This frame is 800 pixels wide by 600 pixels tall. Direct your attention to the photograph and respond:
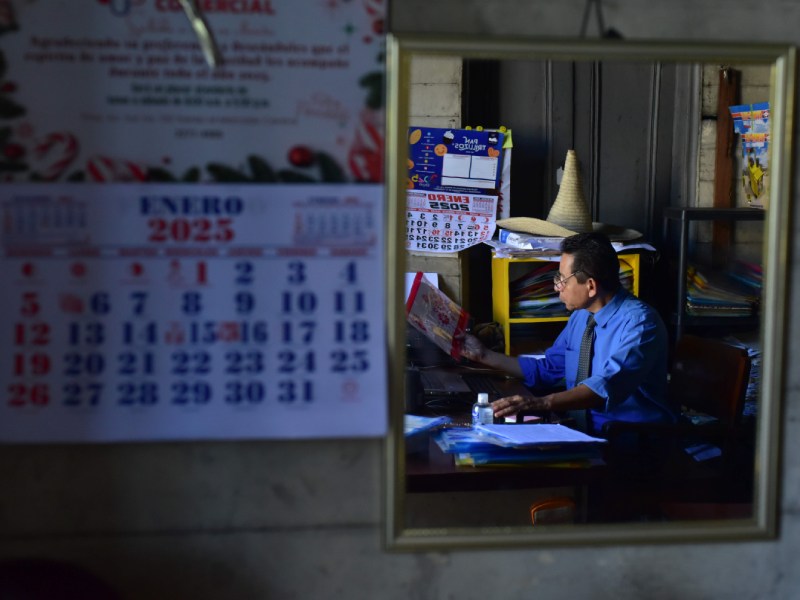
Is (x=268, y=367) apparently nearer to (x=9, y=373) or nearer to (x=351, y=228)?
(x=351, y=228)

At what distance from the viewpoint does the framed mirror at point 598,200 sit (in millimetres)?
1971

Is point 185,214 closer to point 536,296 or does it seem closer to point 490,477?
point 490,477

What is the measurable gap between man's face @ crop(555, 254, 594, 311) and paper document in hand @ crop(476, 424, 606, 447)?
85 centimetres

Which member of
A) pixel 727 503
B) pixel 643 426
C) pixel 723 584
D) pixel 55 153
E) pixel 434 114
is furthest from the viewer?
pixel 434 114

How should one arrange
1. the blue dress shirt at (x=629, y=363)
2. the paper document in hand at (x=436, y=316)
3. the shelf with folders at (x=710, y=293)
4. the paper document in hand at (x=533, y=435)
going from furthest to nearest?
the shelf with folders at (x=710, y=293)
the paper document in hand at (x=436, y=316)
the blue dress shirt at (x=629, y=363)
the paper document in hand at (x=533, y=435)

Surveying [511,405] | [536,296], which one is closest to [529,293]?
[536,296]

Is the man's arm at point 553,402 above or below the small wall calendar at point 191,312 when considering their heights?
below

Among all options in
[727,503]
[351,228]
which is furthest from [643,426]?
[351,228]

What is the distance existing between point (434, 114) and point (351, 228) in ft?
8.93

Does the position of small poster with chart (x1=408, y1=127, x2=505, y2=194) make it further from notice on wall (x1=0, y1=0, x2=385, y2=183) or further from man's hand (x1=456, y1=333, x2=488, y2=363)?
notice on wall (x1=0, y1=0, x2=385, y2=183)

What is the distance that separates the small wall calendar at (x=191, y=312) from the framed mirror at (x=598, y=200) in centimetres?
9

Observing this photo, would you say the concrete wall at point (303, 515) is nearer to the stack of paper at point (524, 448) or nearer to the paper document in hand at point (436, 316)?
the stack of paper at point (524, 448)

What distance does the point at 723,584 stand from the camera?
2.13 m

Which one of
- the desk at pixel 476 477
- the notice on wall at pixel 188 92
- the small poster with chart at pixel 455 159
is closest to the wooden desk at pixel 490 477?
the desk at pixel 476 477
